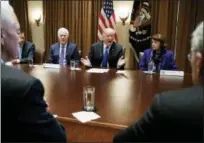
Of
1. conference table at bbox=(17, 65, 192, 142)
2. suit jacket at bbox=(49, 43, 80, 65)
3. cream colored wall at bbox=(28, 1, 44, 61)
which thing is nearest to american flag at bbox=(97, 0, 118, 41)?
suit jacket at bbox=(49, 43, 80, 65)

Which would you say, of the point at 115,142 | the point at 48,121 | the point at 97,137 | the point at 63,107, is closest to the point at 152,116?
the point at 115,142

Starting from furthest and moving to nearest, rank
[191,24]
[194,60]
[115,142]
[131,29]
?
[131,29] < [191,24] < [115,142] < [194,60]

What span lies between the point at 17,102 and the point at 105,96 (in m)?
1.16

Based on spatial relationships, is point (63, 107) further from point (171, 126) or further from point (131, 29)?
point (131, 29)

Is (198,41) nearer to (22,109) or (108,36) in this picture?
(22,109)

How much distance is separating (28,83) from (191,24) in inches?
181

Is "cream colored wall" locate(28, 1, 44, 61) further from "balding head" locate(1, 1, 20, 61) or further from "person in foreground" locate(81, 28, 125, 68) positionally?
"balding head" locate(1, 1, 20, 61)

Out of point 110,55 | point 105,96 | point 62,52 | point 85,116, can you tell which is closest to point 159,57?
point 110,55

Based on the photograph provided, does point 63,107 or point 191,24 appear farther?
point 191,24

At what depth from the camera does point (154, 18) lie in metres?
5.12

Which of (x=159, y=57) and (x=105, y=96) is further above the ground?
(x=159, y=57)

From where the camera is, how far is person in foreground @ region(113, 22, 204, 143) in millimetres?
849

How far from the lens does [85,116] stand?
1.58 meters

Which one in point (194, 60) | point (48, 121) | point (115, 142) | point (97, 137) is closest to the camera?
point (194, 60)
